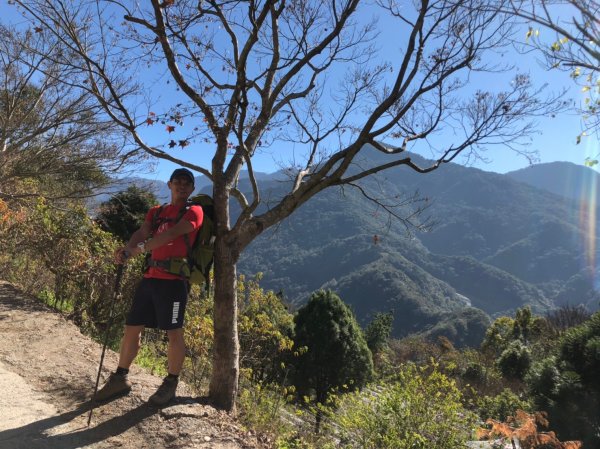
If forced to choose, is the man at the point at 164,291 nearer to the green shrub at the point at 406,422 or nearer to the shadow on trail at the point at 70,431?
the shadow on trail at the point at 70,431

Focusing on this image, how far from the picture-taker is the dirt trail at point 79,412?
288 centimetres

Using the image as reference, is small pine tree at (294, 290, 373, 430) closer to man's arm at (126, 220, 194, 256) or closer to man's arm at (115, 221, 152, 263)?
man's arm at (115, 221, 152, 263)

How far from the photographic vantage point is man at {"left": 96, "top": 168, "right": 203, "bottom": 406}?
3254mm

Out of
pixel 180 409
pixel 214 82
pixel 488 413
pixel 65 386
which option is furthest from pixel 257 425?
pixel 488 413

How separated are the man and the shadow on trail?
6.3 inches

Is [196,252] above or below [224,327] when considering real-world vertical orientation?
above

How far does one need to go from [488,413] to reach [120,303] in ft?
51.1

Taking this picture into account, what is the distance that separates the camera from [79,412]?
316 cm

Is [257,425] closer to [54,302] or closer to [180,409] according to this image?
[180,409]

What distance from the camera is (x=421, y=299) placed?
125 m

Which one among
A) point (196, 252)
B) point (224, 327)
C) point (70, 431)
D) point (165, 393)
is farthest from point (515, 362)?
point (70, 431)

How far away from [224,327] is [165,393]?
0.65 meters

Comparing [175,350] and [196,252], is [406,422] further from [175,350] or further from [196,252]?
[196,252]

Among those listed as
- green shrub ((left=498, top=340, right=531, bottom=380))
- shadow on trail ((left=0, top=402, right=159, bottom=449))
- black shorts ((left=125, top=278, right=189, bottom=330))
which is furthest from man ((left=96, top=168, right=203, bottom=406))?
green shrub ((left=498, top=340, right=531, bottom=380))
